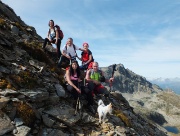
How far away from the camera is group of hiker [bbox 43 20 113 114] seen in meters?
14.9

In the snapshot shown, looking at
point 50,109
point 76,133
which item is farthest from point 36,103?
point 76,133

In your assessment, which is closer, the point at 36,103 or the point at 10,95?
the point at 10,95

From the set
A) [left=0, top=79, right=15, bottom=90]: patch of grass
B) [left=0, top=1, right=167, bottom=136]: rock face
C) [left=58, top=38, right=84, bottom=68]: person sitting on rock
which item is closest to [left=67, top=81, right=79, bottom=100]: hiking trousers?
[left=0, top=1, right=167, bottom=136]: rock face

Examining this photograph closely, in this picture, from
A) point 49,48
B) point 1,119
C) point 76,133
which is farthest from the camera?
point 49,48

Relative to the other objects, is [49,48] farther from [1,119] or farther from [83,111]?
[1,119]

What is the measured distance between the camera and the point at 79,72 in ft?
49.8

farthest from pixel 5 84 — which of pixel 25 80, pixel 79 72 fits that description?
pixel 79 72

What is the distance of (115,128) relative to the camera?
14.5 m

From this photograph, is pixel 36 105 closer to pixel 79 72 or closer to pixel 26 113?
pixel 26 113

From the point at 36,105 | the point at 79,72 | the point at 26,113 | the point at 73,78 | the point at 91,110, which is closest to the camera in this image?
the point at 26,113

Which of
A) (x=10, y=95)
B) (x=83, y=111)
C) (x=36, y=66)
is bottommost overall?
(x=83, y=111)

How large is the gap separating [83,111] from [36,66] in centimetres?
482

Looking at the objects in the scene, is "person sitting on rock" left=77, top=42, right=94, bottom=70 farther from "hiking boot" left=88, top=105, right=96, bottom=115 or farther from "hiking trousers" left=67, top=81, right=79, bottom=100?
"hiking boot" left=88, top=105, right=96, bottom=115

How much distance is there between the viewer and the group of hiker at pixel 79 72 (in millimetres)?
14898
